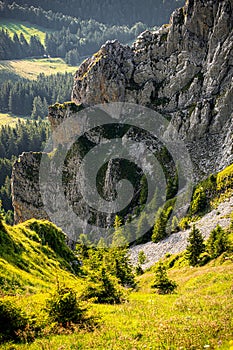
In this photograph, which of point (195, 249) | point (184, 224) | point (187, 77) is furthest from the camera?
point (187, 77)

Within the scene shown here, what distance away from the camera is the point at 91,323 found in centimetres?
1622

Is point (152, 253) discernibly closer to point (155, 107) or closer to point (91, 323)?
point (155, 107)

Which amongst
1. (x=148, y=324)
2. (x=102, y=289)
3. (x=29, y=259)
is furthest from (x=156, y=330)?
(x=29, y=259)

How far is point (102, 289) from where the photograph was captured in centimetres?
2298

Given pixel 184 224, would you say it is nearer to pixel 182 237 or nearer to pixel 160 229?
pixel 182 237

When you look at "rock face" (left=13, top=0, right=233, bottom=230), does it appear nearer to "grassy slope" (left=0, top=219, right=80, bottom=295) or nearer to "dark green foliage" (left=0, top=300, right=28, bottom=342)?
"grassy slope" (left=0, top=219, right=80, bottom=295)

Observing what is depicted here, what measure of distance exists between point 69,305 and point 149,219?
83.6m

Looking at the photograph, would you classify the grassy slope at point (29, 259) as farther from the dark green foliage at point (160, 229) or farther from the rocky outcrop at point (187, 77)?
the rocky outcrop at point (187, 77)

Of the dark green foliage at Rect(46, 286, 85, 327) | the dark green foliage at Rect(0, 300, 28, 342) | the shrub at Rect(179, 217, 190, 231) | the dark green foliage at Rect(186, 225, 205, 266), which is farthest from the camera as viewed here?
the shrub at Rect(179, 217, 190, 231)

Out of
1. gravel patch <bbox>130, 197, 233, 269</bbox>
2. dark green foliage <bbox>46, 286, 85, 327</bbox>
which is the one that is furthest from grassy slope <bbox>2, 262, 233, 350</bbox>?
gravel patch <bbox>130, 197, 233, 269</bbox>

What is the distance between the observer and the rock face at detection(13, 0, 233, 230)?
319ft

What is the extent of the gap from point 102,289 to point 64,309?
7263 mm

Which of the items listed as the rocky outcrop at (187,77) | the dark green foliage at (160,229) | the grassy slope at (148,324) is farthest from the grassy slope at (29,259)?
the rocky outcrop at (187,77)

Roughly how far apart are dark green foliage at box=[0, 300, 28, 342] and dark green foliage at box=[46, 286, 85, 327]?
1652mm
